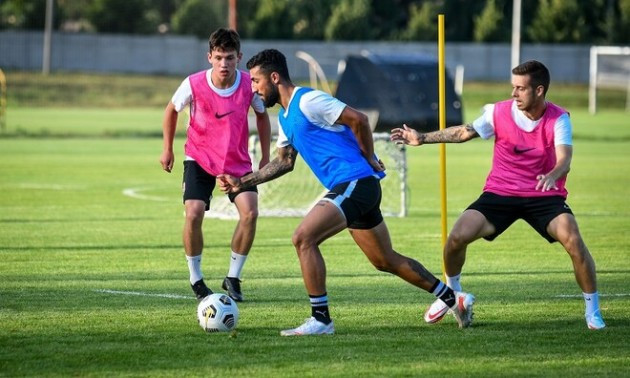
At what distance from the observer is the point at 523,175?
9.66 metres

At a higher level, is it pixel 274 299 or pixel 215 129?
pixel 215 129

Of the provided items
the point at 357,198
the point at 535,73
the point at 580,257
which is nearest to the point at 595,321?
the point at 580,257

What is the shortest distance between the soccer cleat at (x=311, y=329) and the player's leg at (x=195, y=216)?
1828mm

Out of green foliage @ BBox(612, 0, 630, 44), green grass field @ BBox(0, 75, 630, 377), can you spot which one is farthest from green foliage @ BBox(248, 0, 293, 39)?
green grass field @ BBox(0, 75, 630, 377)

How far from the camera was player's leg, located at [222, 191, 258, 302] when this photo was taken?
→ 11.0 metres

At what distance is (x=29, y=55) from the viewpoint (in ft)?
210

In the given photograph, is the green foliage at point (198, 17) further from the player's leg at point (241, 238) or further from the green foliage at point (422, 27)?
the player's leg at point (241, 238)

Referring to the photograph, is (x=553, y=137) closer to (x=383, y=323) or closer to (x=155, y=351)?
(x=383, y=323)

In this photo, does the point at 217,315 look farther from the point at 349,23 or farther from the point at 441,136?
the point at 349,23

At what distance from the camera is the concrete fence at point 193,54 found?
64.3 metres

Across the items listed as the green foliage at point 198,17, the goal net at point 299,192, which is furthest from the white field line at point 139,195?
the green foliage at point 198,17

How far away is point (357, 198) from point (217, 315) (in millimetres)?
1356

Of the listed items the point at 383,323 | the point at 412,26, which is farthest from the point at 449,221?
the point at 412,26

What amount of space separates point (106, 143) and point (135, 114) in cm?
1834
